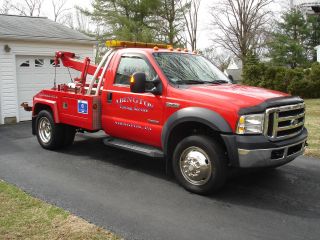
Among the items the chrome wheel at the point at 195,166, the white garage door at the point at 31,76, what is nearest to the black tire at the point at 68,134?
the chrome wheel at the point at 195,166

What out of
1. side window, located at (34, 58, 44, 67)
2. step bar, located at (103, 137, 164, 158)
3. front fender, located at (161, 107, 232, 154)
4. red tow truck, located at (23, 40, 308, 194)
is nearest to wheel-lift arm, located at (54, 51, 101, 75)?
red tow truck, located at (23, 40, 308, 194)

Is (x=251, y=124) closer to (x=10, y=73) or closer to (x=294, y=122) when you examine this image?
(x=294, y=122)

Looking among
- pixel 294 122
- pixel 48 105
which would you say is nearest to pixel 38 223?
pixel 294 122

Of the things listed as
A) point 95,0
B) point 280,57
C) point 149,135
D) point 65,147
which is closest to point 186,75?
point 149,135

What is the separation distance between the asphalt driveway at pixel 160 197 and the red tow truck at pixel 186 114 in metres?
0.48

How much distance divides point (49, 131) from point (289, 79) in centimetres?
1606

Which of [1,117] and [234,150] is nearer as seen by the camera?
[234,150]

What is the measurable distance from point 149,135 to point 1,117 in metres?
8.25

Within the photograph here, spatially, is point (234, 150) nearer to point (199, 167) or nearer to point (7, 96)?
point (199, 167)

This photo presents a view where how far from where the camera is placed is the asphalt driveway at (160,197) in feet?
14.6

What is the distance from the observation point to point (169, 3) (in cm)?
3212

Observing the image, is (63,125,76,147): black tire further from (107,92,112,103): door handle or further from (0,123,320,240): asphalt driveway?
(107,92,112,103): door handle

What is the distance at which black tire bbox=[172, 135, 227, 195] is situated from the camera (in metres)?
5.30

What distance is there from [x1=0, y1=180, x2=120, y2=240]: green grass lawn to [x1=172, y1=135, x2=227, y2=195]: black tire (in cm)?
169
